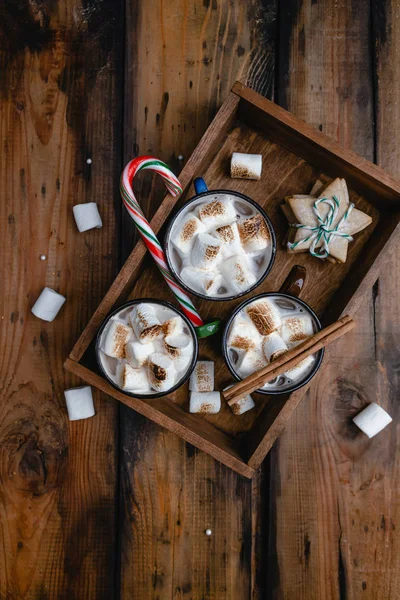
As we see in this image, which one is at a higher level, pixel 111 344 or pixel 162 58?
pixel 162 58

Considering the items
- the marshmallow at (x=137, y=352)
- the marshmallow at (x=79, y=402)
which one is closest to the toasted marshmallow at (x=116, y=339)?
the marshmallow at (x=137, y=352)

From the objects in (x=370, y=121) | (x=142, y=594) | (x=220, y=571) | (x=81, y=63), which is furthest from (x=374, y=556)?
(x=81, y=63)

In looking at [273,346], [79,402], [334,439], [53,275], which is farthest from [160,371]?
[334,439]

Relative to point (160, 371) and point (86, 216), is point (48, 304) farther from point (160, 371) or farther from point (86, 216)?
point (160, 371)

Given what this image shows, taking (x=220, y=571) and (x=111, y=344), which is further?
(x=220, y=571)

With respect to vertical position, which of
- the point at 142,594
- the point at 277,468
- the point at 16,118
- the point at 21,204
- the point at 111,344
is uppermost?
the point at 16,118

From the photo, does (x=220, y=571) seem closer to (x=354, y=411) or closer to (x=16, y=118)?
(x=354, y=411)

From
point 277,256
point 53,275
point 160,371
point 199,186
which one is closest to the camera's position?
point 160,371
